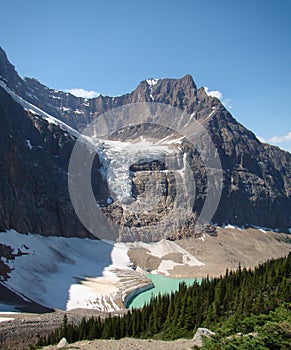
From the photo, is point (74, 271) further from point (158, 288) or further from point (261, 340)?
point (261, 340)

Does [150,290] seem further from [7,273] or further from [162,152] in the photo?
[162,152]

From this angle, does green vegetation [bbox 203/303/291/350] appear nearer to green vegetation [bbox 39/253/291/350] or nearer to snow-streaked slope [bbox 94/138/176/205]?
green vegetation [bbox 39/253/291/350]

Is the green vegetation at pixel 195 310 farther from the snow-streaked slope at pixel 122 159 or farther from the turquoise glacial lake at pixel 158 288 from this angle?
the snow-streaked slope at pixel 122 159

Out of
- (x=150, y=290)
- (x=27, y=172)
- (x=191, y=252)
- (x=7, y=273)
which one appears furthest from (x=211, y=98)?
(x=7, y=273)

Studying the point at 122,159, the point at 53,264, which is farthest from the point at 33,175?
the point at 122,159

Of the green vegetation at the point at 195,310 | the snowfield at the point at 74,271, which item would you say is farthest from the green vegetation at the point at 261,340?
the snowfield at the point at 74,271

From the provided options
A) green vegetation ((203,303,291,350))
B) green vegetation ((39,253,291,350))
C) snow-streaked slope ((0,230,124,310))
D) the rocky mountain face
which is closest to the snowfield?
snow-streaked slope ((0,230,124,310))
